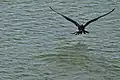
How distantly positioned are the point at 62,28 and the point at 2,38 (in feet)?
9.37

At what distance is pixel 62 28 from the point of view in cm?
2423

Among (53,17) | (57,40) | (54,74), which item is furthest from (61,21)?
(54,74)

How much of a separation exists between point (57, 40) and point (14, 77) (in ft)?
12.7

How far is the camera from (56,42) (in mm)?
22812

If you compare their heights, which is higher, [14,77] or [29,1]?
[29,1]

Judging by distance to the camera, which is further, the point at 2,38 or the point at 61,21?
the point at 61,21

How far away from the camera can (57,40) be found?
23000 millimetres

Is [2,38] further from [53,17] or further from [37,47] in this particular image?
[53,17]

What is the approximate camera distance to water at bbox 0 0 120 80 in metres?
20.3

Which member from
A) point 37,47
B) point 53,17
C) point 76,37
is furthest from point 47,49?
point 53,17

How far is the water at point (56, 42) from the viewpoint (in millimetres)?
20266

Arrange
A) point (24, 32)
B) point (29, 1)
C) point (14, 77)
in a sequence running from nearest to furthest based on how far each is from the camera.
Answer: point (14, 77)
point (24, 32)
point (29, 1)

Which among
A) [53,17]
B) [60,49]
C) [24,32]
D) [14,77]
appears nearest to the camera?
[14,77]

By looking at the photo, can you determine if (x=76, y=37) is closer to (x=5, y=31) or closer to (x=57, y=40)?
(x=57, y=40)
